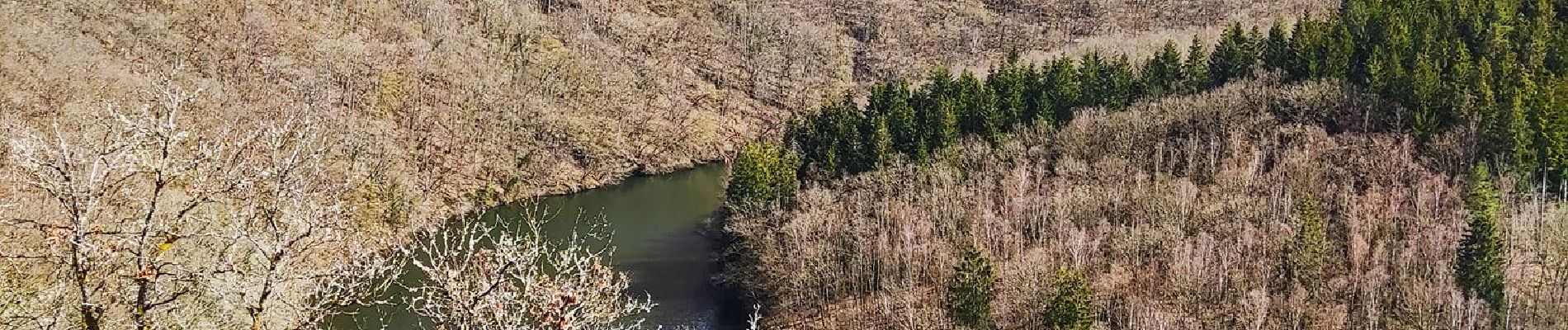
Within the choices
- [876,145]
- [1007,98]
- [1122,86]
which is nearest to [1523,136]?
[1122,86]

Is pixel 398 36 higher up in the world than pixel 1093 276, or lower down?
lower down

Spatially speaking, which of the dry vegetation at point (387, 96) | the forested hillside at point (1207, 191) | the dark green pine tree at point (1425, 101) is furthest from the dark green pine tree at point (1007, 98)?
the dry vegetation at point (387, 96)

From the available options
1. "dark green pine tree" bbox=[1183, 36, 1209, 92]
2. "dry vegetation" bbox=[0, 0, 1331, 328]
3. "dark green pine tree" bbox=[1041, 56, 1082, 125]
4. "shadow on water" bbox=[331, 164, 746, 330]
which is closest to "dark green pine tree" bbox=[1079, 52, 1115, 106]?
"dark green pine tree" bbox=[1041, 56, 1082, 125]

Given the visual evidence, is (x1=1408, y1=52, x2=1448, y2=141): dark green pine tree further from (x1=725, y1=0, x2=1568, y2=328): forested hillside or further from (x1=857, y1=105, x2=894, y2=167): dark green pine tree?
(x1=857, y1=105, x2=894, y2=167): dark green pine tree

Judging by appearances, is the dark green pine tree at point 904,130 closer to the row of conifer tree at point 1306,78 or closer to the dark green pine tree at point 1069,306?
the row of conifer tree at point 1306,78

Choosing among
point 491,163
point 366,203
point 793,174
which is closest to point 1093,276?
point 793,174

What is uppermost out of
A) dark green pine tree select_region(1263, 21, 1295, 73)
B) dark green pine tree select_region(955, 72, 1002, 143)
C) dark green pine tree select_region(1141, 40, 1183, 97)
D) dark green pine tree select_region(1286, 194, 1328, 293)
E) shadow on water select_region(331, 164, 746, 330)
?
dark green pine tree select_region(1263, 21, 1295, 73)

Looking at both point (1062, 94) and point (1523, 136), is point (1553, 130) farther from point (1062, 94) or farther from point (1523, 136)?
point (1062, 94)

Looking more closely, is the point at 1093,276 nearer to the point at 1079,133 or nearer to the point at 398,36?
the point at 1079,133
